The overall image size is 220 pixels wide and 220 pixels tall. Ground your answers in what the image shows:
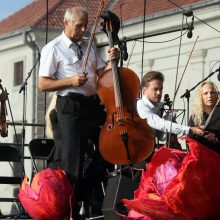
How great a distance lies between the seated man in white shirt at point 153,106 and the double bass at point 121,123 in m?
0.94

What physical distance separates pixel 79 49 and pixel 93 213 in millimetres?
1183


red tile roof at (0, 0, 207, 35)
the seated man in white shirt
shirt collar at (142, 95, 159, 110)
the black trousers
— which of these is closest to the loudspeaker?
the black trousers

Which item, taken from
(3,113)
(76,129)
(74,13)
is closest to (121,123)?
(76,129)

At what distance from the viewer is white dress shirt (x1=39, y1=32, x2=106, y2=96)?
5.25m

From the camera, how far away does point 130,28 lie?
22.6m

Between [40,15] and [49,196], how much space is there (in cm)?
2563

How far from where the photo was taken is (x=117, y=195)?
4.57 meters

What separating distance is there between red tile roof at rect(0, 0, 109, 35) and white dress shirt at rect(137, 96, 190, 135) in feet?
70.2

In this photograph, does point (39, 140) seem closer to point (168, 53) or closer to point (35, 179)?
point (35, 179)

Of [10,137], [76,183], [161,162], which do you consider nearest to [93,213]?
[76,183]

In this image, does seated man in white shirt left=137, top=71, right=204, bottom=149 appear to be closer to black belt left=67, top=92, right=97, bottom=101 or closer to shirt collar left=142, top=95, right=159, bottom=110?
shirt collar left=142, top=95, right=159, bottom=110

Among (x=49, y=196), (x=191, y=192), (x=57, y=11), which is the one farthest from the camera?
(x=57, y=11)

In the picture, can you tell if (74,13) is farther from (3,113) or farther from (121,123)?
(3,113)

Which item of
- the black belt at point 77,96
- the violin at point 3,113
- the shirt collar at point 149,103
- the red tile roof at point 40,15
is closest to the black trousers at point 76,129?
the black belt at point 77,96
